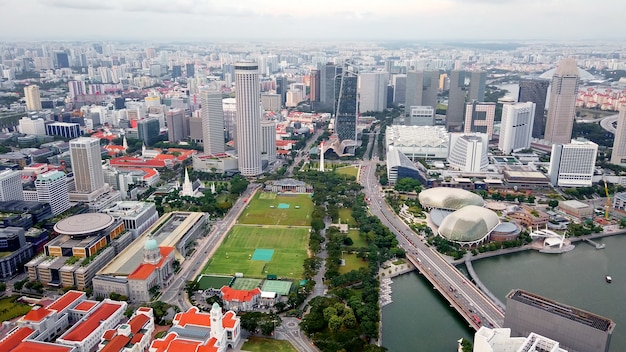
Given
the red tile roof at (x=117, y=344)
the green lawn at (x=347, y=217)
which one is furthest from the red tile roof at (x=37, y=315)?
the green lawn at (x=347, y=217)

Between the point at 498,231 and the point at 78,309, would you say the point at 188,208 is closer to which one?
the point at 78,309

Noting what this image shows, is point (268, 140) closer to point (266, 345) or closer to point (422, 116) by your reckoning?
point (422, 116)

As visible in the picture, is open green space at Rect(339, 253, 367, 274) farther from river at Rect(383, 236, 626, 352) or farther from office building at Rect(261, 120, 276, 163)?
office building at Rect(261, 120, 276, 163)

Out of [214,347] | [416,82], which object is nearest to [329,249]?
[214,347]

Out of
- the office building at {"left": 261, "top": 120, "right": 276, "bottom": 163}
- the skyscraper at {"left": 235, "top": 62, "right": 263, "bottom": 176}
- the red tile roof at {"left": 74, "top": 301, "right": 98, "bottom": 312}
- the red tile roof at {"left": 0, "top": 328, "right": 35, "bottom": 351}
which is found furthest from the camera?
the office building at {"left": 261, "top": 120, "right": 276, "bottom": 163}

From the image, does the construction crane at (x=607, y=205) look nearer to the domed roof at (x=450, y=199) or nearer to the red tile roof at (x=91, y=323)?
the domed roof at (x=450, y=199)

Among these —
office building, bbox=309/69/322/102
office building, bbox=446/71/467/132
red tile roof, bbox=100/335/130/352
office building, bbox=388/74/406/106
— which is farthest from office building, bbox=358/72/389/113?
red tile roof, bbox=100/335/130/352
